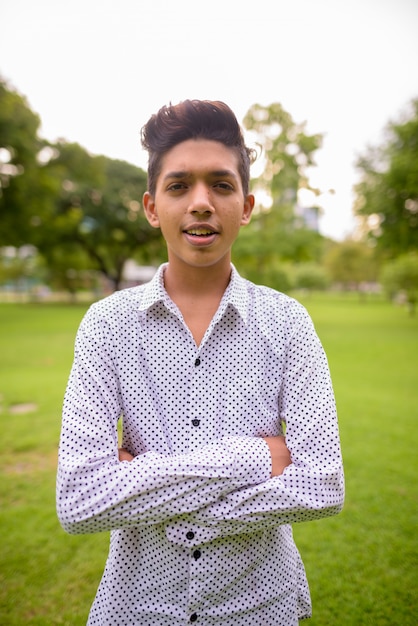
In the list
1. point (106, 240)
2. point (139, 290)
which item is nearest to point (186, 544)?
point (139, 290)

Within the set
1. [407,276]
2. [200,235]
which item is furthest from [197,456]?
[407,276]

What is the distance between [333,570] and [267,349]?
258 cm

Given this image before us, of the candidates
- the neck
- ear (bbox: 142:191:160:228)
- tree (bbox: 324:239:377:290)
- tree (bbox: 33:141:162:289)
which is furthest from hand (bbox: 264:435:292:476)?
tree (bbox: 324:239:377:290)

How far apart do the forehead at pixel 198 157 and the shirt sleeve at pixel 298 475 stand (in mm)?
714

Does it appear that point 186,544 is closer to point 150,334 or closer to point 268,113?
point 150,334

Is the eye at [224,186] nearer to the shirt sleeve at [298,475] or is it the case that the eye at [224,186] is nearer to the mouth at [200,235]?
the mouth at [200,235]

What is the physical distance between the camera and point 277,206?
17266 mm

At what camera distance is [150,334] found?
1596 millimetres

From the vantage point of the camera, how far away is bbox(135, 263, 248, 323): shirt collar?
5.24 feet

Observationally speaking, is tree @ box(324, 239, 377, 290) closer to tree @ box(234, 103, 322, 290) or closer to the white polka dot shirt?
tree @ box(234, 103, 322, 290)

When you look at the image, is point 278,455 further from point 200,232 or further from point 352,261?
point 352,261

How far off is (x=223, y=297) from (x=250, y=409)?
456mm

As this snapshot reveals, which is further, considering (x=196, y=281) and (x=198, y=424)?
(x=196, y=281)

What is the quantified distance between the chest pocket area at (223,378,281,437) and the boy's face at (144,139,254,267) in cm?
51
